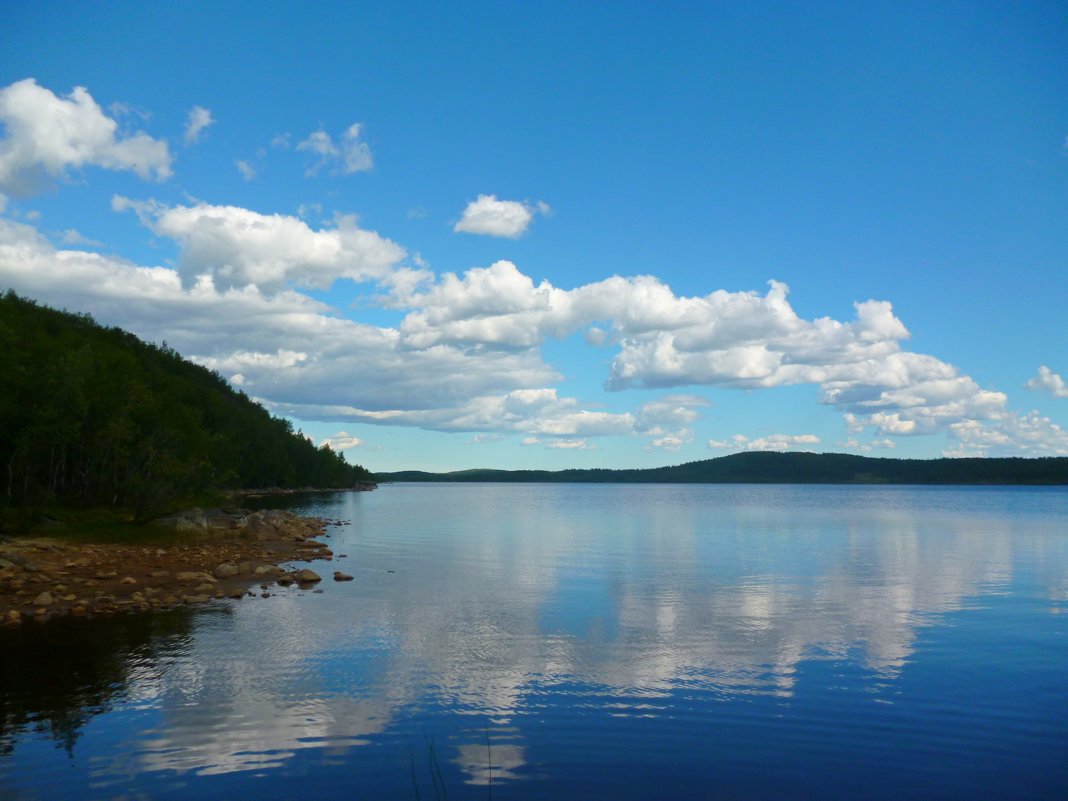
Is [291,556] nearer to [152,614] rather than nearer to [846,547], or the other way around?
[152,614]

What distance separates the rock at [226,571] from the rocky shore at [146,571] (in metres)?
0.02

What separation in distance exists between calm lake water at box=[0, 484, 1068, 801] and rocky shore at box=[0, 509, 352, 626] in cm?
187

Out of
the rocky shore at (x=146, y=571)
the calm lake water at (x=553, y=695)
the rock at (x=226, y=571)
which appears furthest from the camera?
the rock at (x=226, y=571)

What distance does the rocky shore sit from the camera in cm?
2331

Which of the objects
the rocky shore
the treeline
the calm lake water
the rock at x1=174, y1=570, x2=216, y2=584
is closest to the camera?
the calm lake water

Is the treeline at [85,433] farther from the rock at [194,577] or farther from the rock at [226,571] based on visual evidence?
the rock at [194,577]

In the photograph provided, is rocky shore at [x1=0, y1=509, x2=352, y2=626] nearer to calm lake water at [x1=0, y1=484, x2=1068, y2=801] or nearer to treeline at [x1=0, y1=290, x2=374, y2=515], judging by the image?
calm lake water at [x1=0, y1=484, x2=1068, y2=801]

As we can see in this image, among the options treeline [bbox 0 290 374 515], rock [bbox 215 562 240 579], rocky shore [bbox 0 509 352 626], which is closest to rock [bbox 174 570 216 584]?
rocky shore [bbox 0 509 352 626]

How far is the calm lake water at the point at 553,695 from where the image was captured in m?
11.5

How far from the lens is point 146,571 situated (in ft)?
97.9

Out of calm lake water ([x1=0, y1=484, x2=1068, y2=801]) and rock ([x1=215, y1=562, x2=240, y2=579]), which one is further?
rock ([x1=215, y1=562, x2=240, y2=579])

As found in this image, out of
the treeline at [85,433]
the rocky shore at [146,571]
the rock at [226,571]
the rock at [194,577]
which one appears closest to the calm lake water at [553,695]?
the rocky shore at [146,571]

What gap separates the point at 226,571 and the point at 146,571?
290 cm

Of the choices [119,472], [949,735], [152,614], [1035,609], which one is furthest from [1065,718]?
[119,472]
